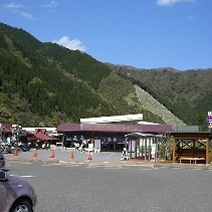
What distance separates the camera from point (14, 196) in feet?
24.0

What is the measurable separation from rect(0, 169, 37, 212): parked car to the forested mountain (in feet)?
242

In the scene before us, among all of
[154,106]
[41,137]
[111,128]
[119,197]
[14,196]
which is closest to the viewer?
[14,196]

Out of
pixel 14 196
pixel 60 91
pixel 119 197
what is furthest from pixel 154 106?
pixel 14 196

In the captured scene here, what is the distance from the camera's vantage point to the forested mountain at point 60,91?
94.5m

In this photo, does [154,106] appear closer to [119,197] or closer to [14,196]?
[119,197]

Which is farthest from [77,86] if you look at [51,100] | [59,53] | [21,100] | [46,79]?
[59,53]

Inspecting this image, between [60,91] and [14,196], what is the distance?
372 feet

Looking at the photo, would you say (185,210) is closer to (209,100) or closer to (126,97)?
(126,97)

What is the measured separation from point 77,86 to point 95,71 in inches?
1425

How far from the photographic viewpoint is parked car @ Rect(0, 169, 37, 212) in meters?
7.12

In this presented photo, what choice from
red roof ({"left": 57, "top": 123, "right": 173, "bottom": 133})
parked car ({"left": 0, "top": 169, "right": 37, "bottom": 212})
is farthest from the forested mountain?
parked car ({"left": 0, "top": 169, "right": 37, "bottom": 212})

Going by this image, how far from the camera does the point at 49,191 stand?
13.2 meters

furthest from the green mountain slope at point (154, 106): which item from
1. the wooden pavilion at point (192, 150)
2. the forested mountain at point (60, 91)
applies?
the wooden pavilion at point (192, 150)

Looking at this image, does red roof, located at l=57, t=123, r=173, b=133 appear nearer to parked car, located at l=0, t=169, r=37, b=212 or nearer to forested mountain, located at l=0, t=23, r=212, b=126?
forested mountain, located at l=0, t=23, r=212, b=126
